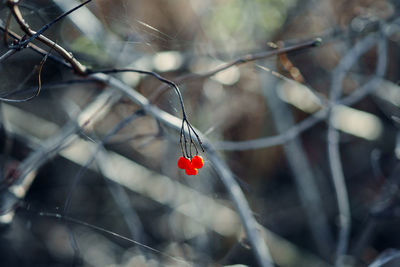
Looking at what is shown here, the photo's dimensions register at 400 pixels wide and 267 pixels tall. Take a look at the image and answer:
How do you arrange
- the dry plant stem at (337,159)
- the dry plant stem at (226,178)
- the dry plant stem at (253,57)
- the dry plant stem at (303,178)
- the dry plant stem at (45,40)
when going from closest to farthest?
the dry plant stem at (45,40) → the dry plant stem at (253,57) → the dry plant stem at (226,178) → the dry plant stem at (337,159) → the dry plant stem at (303,178)

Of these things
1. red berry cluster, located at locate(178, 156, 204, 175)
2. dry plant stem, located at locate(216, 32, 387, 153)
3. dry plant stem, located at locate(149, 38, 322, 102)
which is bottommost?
red berry cluster, located at locate(178, 156, 204, 175)

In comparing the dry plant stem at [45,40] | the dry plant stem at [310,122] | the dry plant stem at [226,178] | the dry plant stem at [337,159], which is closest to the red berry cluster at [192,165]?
the dry plant stem at [226,178]

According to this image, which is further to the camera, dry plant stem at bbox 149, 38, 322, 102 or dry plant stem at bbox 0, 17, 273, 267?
dry plant stem at bbox 0, 17, 273, 267

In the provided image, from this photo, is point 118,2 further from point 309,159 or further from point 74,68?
point 309,159

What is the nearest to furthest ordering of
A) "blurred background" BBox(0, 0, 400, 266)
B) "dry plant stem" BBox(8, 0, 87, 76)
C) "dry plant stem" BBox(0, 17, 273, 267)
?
"dry plant stem" BBox(8, 0, 87, 76) → "dry plant stem" BBox(0, 17, 273, 267) → "blurred background" BBox(0, 0, 400, 266)

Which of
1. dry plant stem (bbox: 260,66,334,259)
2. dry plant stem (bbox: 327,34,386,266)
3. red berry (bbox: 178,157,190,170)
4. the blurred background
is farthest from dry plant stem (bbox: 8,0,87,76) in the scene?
dry plant stem (bbox: 260,66,334,259)

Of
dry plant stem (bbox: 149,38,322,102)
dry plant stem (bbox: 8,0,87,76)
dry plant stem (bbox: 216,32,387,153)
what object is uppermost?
dry plant stem (bbox: 216,32,387,153)

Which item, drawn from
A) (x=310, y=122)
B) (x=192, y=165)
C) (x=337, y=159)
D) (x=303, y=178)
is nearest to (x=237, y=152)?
(x=303, y=178)

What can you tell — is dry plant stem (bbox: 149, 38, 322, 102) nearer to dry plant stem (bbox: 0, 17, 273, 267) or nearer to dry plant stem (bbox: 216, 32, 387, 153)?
dry plant stem (bbox: 0, 17, 273, 267)

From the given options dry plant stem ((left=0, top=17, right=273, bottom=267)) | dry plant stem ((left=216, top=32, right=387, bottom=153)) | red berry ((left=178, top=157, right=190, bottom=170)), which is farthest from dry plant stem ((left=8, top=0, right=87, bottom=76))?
dry plant stem ((left=216, top=32, right=387, bottom=153))

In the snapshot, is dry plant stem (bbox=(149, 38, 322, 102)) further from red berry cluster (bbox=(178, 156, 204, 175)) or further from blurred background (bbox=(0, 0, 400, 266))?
blurred background (bbox=(0, 0, 400, 266))

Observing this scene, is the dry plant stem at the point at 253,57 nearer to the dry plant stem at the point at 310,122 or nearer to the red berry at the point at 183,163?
the red berry at the point at 183,163

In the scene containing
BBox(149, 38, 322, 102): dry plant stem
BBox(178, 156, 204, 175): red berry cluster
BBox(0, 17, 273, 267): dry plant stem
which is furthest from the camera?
BBox(0, 17, 273, 267): dry plant stem

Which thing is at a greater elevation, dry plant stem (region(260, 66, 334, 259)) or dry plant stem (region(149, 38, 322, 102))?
dry plant stem (region(260, 66, 334, 259))
